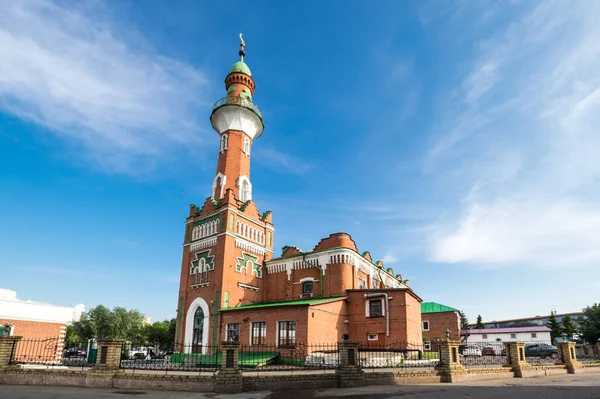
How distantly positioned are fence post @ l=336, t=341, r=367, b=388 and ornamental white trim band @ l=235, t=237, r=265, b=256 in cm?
1847

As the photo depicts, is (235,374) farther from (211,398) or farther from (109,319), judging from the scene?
(109,319)

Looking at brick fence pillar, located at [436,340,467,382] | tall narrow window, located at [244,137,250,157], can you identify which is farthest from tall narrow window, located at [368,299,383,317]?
tall narrow window, located at [244,137,250,157]

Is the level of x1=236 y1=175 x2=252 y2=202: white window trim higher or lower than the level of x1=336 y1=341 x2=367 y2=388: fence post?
higher

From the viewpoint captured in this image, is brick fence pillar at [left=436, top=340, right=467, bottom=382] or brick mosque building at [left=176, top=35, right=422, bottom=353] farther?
brick mosque building at [left=176, top=35, right=422, bottom=353]

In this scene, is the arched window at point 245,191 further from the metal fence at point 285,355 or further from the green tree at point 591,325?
the green tree at point 591,325

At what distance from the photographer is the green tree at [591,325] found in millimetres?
41125

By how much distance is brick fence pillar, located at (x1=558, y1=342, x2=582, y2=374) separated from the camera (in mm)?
21516

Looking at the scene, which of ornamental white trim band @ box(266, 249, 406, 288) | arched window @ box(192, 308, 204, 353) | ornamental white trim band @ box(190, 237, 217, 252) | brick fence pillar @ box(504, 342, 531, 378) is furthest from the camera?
ornamental white trim band @ box(190, 237, 217, 252)

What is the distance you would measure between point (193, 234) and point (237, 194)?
5.24 metres

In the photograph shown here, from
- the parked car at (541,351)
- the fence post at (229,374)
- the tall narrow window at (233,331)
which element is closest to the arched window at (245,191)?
the tall narrow window at (233,331)

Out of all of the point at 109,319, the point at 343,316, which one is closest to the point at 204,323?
the point at 343,316

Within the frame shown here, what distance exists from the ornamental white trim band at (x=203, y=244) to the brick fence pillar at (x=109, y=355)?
56.5ft

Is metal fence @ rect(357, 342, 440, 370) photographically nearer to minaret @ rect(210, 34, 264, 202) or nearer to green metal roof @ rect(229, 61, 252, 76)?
minaret @ rect(210, 34, 264, 202)

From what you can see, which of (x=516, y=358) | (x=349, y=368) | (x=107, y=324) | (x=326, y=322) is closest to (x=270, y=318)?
(x=326, y=322)
